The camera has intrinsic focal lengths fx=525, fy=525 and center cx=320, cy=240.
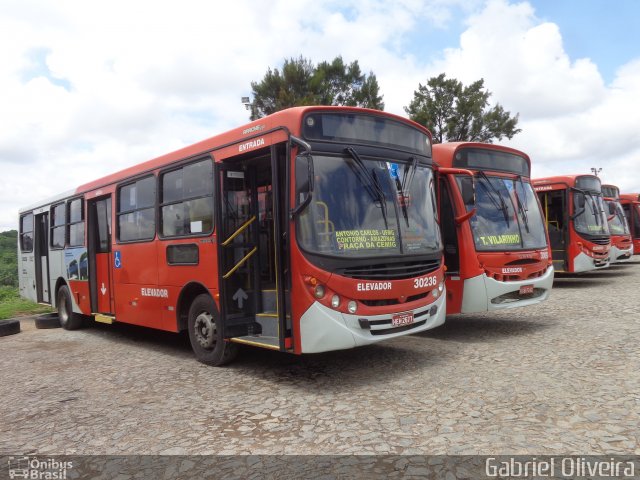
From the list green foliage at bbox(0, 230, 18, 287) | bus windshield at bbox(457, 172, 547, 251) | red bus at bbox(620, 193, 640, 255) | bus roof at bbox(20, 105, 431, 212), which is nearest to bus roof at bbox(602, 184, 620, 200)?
red bus at bbox(620, 193, 640, 255)

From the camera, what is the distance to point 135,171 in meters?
8.61

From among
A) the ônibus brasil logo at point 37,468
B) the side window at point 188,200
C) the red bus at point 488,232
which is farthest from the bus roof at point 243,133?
the ônibus brasil logo at point 37,468

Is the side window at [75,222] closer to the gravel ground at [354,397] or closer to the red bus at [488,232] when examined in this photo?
the gravel ground at [354,397]

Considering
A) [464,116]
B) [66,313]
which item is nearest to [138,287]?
[66,313]

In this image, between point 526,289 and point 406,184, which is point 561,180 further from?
point 406,184

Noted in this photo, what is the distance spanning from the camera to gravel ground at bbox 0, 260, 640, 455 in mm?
4156

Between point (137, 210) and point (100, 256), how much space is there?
1997 mm

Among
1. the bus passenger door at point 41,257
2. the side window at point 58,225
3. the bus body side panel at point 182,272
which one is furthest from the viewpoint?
the bus passenger door at point 41,257

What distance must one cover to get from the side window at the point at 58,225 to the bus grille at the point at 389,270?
8.16 metres

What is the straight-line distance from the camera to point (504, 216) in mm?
8391

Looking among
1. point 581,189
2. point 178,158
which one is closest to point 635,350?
point 178,158

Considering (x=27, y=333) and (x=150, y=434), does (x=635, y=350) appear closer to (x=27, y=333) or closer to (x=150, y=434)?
(x=150, y=434)

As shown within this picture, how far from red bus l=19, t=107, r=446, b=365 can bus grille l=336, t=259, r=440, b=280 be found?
0.6 inches

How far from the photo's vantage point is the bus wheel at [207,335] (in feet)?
Result: 22.0
